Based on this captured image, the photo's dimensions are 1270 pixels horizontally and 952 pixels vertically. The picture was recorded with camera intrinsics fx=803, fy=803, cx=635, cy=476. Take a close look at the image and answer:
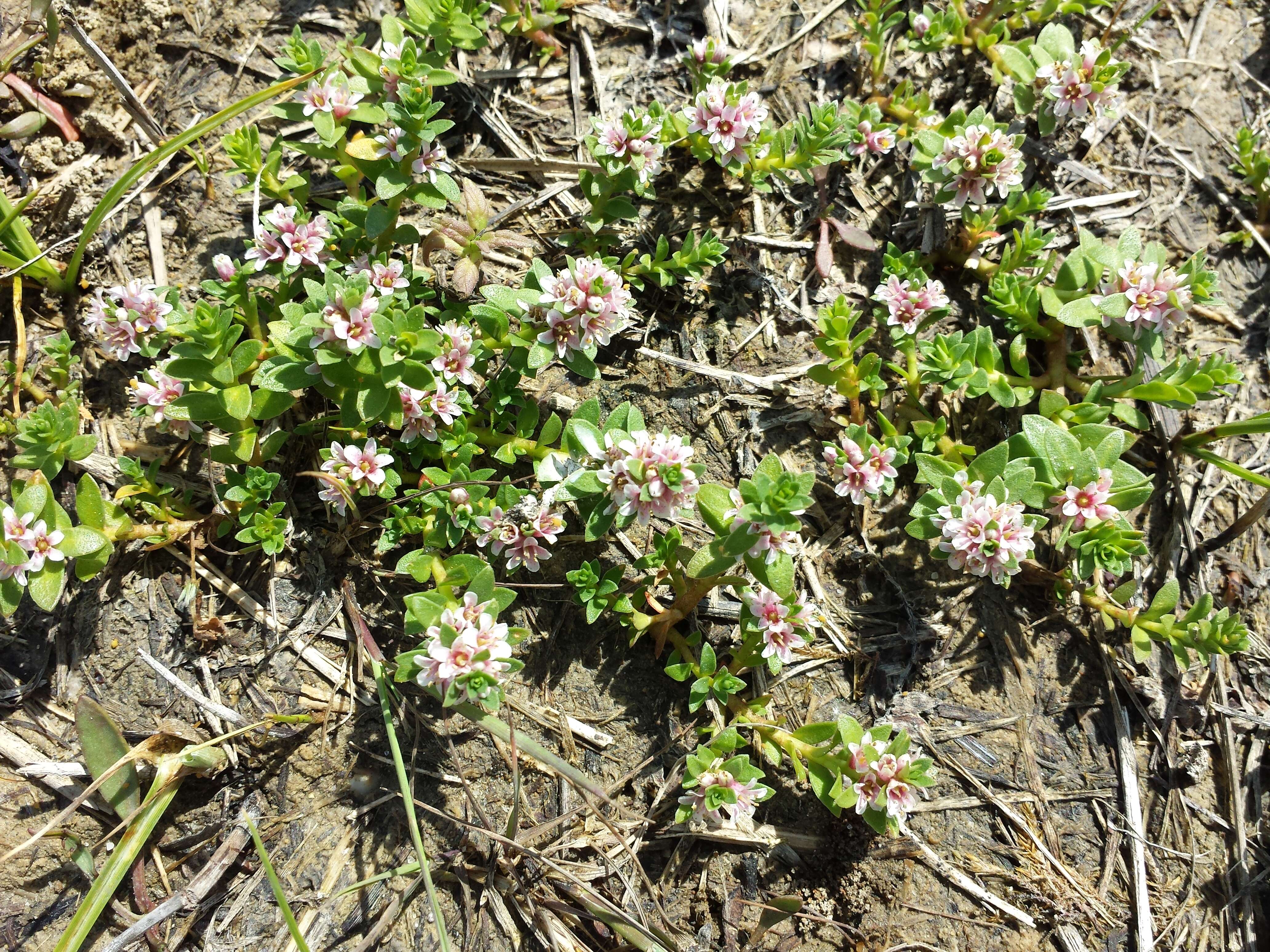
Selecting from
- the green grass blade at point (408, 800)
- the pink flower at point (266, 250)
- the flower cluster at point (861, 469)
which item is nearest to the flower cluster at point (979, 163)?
the flower cluster at point (861, 469)

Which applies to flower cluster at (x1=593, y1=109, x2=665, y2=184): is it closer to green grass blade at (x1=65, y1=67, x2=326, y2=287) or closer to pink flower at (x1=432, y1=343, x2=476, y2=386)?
pink flower at (x1=432, y1=343, x2=476, y2=386)

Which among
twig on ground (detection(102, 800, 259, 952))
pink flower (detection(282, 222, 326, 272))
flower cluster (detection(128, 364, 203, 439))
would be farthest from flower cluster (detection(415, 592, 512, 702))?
pink flower (detection(282, 222, 326, 272))

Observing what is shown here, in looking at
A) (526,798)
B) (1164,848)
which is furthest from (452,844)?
(1164,848)

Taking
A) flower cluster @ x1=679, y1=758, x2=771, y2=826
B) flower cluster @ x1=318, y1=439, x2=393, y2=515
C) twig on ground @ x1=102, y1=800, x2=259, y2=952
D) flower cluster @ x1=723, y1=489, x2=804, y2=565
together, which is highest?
flower cluster @ x1=318, y1=439, x2=393, y2=515

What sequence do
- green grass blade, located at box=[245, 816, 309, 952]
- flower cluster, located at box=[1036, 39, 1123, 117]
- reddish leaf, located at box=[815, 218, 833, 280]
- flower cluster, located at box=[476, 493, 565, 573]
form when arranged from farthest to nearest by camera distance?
reddish leaf, located at box=[815, 218, 833, 280] → flower cluster, located at box=[1036, 39, 1123, 117] → flower cluster, located at box=[476, 493, 565, 573] → green grass blade, located at box=[245, 816, 309, 952]

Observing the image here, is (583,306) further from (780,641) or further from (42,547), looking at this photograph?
(42,547)

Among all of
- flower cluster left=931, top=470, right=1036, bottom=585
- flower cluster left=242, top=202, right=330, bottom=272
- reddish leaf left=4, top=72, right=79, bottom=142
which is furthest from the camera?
reddish leaf left=4, top=72, right=79, bottom=142
